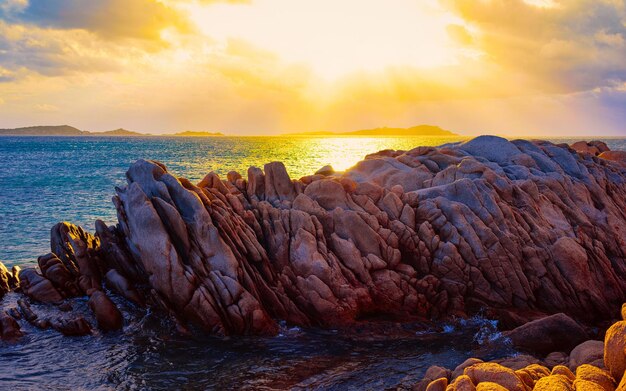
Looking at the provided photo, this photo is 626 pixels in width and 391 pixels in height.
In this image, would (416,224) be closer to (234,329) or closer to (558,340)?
(558,340)

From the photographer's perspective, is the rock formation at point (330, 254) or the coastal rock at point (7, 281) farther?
the coastal rock at point (7, 281)

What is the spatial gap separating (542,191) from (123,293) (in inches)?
810

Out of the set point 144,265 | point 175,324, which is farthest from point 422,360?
point 144,265

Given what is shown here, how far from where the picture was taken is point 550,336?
1769cm

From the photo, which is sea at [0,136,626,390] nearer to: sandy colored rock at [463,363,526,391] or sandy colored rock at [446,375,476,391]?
sandy colored rock at [463,363,526,391]

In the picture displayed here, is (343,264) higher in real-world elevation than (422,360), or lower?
higher

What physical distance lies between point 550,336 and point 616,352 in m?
7.45

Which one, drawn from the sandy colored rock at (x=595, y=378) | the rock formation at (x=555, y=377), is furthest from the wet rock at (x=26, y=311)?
the sandy colored rock at (x=595, y=378)

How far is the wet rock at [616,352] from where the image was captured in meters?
10.5

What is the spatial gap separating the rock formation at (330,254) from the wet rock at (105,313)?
5 cm

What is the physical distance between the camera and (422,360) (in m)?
17.2

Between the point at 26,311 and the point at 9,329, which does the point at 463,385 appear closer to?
the point at 9,329

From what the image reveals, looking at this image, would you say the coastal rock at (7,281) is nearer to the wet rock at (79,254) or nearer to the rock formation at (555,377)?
the wet rock at (79,254)

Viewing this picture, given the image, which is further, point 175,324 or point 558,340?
point 175,324
